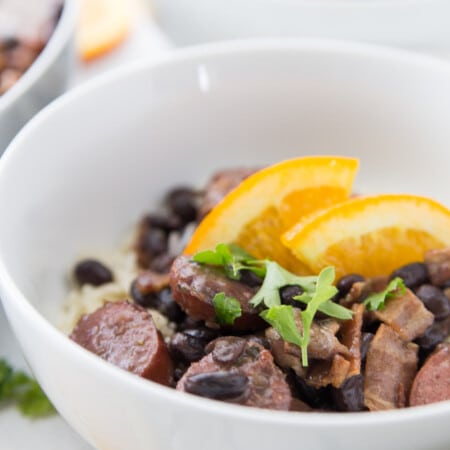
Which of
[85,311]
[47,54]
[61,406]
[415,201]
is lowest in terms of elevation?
[85,311]

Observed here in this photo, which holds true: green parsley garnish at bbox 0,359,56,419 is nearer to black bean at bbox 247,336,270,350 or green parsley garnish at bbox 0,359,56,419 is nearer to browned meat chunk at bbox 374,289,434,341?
black bean at bbox 247,336,270,350

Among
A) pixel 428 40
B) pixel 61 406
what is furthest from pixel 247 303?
pixel 428 40

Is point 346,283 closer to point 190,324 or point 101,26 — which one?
point 190,324

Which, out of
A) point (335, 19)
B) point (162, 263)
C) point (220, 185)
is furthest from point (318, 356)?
point (335, 19)

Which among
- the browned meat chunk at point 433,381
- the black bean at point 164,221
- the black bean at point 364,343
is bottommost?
the black bean at point 164,221

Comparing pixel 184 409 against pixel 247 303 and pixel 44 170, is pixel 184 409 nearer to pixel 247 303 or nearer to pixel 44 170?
pixel 247 303

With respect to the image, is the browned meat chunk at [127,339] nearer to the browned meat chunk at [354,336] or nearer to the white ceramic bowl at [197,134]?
the white ceramic bowl at [197,134]

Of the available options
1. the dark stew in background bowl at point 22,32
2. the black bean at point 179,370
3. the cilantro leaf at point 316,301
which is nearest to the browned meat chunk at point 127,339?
the black bean at point 179,370
